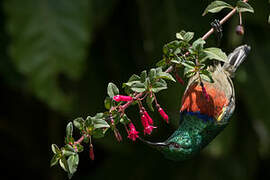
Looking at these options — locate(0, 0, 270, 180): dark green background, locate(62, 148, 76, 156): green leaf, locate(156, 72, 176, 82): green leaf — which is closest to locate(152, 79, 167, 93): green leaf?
locate(156, 72, 176, 82): green leaf

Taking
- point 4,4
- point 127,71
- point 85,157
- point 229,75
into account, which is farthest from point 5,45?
point 229,75

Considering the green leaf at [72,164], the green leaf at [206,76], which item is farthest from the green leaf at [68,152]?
the green leaf at [206,76]

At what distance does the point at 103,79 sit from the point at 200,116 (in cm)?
217

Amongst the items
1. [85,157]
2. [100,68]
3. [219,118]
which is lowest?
[219,118]

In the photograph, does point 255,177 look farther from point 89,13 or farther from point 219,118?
point 219,118

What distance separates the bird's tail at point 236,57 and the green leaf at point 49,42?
1388 mm

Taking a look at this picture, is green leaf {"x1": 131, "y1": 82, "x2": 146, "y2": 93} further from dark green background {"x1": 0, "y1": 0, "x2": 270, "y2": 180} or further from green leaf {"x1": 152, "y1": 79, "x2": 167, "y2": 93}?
dark green background {"x1": 0, "y1": 0, "x2": 270, "y2": 180}

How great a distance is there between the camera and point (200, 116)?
181 cm

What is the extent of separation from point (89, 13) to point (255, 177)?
2.26m

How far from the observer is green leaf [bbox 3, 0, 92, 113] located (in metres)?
3.15

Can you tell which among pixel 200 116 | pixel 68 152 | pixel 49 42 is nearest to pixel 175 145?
pixel 200 116

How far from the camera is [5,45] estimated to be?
11.8 feet

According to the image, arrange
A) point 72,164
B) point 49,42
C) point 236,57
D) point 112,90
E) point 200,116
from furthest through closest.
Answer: point 49,42 < point 236,57 < point 200,116 < point 112,90 < point 72,164

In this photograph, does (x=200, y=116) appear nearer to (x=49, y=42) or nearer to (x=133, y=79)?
(x=133, y=79)
